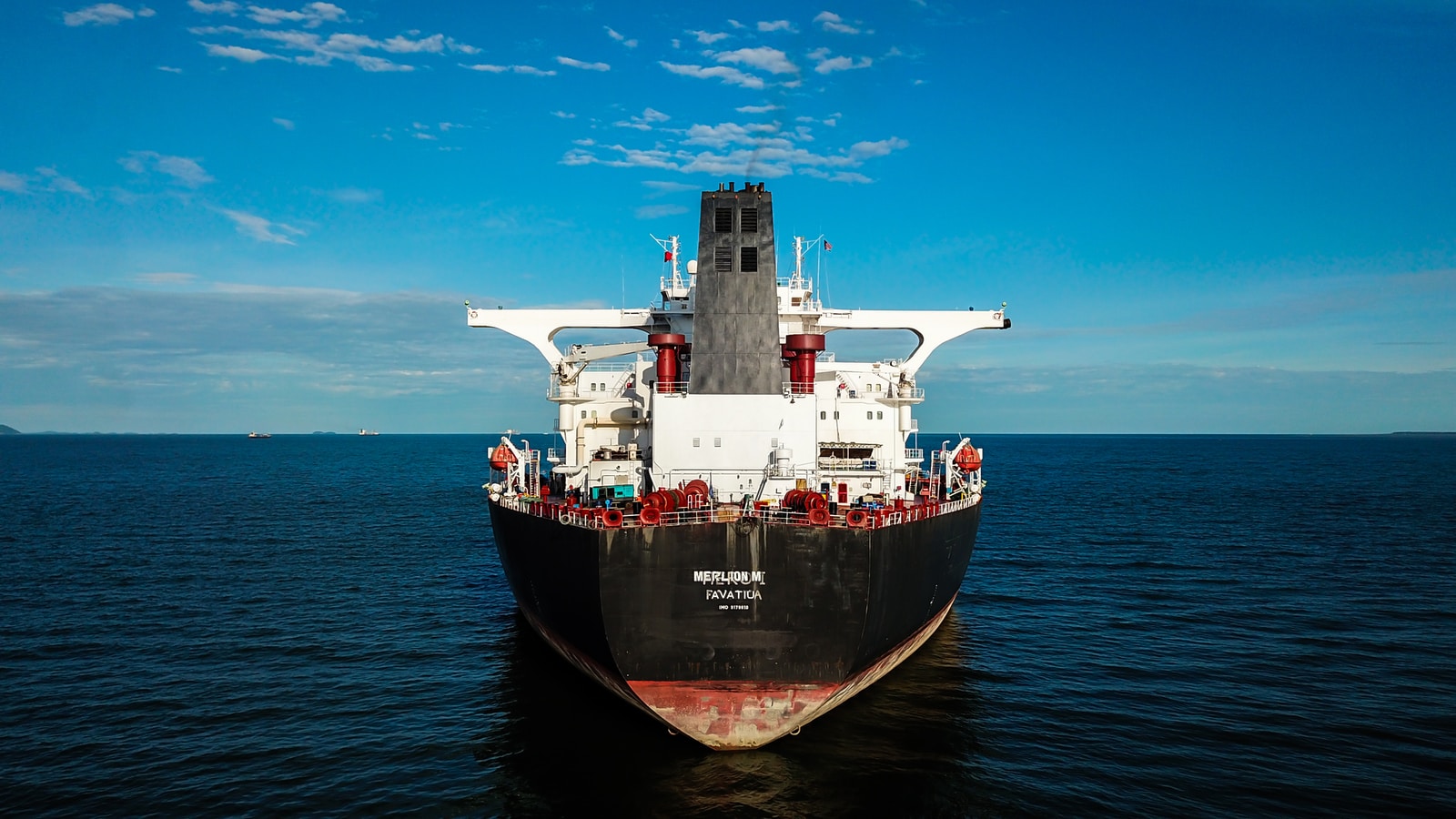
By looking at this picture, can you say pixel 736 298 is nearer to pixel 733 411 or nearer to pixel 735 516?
pixel 733 411

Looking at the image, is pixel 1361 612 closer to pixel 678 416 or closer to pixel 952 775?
pixel 952 775

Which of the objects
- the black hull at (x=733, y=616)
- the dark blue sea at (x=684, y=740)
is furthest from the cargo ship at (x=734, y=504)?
the dark blue sea at (x=684, y=740)

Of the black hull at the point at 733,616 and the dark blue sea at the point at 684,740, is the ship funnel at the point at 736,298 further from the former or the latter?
the dark blue sea at the point at 684,740

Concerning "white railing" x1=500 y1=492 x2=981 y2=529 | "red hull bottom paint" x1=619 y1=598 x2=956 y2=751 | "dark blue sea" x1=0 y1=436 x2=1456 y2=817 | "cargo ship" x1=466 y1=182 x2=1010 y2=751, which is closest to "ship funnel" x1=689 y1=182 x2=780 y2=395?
"cargo ship" x1=466 y1=182 x2=1010 y2=751

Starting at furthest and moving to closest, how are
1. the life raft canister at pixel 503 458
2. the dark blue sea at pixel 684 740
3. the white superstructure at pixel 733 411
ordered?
the life raft canister at pixel 503 458 < the white superstructure at pixel 733 411 < the dark blue sea at pixel 684 740

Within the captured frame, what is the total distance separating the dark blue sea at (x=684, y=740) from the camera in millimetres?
17719

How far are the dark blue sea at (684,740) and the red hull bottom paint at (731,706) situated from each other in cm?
57

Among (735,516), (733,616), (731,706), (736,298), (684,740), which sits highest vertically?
(736,298)

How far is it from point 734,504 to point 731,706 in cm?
608

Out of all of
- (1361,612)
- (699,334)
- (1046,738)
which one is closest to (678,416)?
(699,334)

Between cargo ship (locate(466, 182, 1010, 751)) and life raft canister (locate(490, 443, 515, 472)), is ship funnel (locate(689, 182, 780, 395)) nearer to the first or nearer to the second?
cargo ship (locate(466, 182, 1010, 751))

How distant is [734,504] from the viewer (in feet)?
77.0

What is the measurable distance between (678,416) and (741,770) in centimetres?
1013

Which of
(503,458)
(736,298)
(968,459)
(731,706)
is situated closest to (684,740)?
(731,706)
